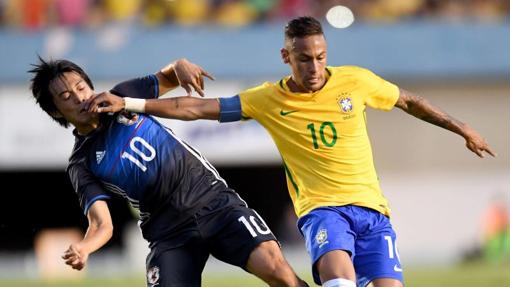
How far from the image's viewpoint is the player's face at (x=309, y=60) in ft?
24.9

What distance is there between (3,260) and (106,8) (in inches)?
193

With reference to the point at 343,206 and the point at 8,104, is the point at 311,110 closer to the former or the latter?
the point at 343,206

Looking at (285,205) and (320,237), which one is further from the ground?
(320,237)

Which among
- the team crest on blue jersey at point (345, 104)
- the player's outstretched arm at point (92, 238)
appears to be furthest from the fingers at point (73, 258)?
the team crest on blue jersey at point (345, 104)

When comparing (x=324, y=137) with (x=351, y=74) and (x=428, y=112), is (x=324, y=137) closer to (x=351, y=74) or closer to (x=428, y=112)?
(x=351, y=74)

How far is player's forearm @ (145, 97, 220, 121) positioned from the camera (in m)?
7.63

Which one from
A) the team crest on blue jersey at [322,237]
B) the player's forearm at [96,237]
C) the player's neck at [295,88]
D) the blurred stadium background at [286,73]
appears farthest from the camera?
the blurred stadium background at [286,73]

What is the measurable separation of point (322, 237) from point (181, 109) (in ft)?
4.24

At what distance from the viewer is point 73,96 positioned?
307 inches

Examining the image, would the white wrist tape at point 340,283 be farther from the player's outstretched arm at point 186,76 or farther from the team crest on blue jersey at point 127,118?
the team crest on blue jersey at point 127,118

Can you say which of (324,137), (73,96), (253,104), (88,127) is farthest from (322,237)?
(73,96)


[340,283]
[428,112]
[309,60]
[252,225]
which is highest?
[309,60]

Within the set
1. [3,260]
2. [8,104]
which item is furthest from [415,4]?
[3,260]

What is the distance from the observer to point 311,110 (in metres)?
7.77
